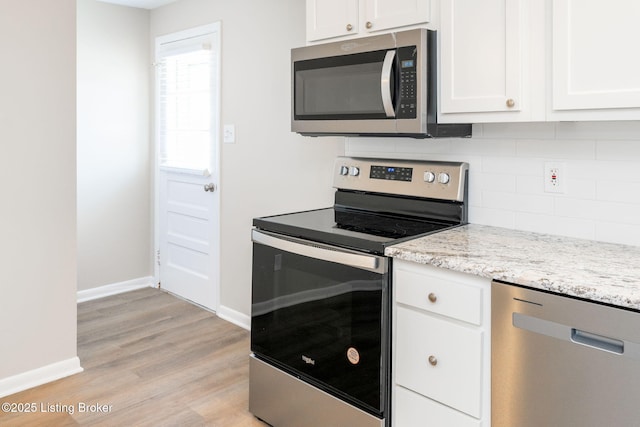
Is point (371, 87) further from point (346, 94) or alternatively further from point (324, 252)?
point (324, 252)

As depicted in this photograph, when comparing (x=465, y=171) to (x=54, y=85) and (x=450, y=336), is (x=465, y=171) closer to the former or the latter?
(x=450, y=336)

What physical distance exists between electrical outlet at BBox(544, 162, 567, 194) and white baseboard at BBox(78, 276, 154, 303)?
3.41m

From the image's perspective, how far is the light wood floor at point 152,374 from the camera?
2.42 metres

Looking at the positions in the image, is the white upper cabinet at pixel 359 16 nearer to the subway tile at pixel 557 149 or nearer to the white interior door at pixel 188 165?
the subway tile at pixel 557 149

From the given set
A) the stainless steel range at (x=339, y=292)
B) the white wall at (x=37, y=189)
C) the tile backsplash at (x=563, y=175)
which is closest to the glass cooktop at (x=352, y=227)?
the stainless steel range at (x=339, y=292)

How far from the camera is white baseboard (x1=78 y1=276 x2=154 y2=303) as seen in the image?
161 inches

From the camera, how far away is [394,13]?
6.95 ft

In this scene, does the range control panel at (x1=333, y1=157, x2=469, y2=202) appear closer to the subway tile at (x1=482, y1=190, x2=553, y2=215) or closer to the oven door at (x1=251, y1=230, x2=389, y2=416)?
the subway tile at (x1=482, y1=190, x2=553, y2=215)

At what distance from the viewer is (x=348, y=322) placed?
1.96 meters

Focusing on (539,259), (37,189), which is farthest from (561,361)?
(37,189)

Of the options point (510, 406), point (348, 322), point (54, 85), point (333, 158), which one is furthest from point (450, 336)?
point (54, 85)

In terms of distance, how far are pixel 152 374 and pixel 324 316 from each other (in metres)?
1.30

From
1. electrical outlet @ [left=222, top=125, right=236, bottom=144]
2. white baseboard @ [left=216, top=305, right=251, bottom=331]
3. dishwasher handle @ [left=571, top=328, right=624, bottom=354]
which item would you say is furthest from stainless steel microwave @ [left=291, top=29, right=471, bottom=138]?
white baseboard @ [left=216, top=305, right=251, bottom=331]

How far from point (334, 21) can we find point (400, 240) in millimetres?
1053
